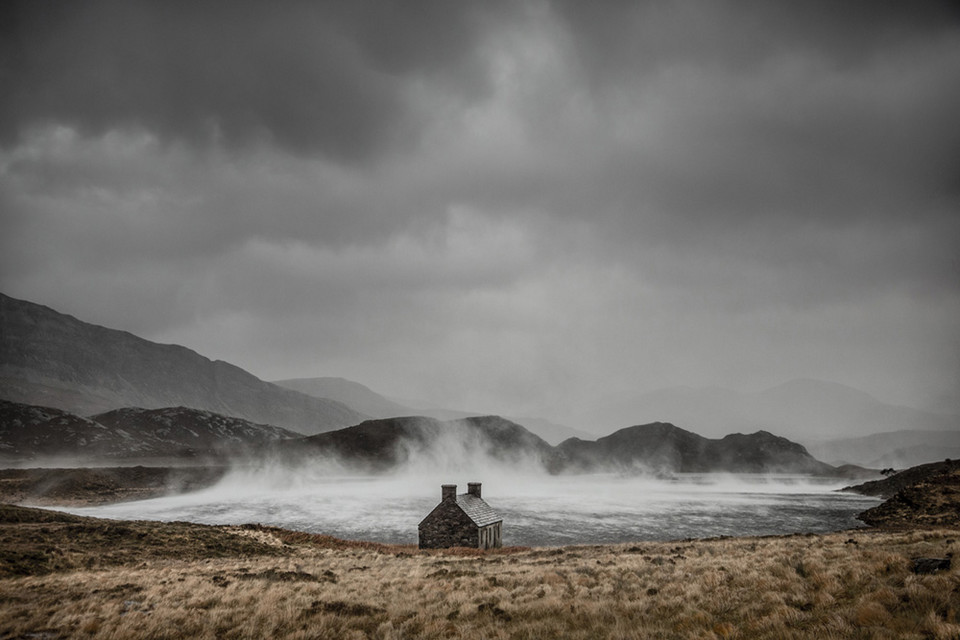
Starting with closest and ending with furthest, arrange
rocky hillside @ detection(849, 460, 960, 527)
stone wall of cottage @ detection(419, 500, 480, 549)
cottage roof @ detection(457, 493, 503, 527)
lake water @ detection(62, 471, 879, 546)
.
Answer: stone wall of cottage @ detection(419, 500, 480, 549) → cottage roof @ detection(457, 493, 503, 527) → rocky hillside @ detection(849, 460, 960, 527) → lake water @ detection(62, 471, 879, 546)

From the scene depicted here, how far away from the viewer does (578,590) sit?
18578mm

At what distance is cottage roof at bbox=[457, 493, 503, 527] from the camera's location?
45531 millimetres

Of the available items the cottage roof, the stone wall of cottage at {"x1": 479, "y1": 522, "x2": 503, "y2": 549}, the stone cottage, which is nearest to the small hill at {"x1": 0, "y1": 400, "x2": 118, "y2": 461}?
the stone cottage

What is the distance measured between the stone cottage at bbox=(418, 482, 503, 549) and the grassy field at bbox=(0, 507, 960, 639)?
57.1 ft

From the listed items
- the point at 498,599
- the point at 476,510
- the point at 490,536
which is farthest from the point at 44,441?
the point at 498,599

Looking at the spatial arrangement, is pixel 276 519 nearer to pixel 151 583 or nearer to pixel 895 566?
pixel 151 583

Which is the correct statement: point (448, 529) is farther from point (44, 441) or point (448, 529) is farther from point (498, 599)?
point (44, 441)

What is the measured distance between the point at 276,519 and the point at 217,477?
8893cm

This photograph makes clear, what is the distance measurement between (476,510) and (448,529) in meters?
3.72

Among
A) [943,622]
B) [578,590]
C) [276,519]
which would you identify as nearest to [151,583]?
[578,590]

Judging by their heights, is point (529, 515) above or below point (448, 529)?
below

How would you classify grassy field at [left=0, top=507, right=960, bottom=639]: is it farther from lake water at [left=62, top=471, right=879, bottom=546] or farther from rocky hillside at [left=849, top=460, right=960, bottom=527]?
rocky hillside at [left=849, top=460, right=960, bottom=527]

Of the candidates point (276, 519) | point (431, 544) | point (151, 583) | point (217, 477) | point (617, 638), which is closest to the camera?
point (617, 638)

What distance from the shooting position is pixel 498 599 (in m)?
17.7
